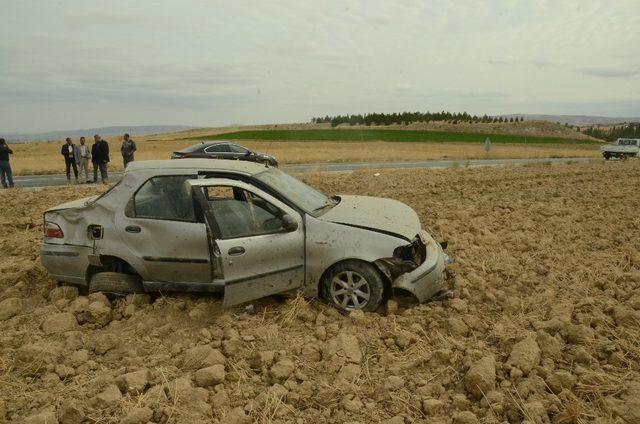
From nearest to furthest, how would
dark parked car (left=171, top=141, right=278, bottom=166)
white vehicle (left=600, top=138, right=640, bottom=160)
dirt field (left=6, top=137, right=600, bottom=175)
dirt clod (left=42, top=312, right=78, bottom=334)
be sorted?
dirt clod (left=42, top=312, right=78, bottom=334) → dark parked car (left=171, top=141, right=278, bottom=166) → white vehicle (left=600, top=138, right=640, bottom=160) → dirt field (left=6, top=137, right=600, bottom=175)

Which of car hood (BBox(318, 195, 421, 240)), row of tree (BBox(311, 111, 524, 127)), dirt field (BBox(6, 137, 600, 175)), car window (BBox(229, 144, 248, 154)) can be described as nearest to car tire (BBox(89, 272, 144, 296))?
car hood (BBox(318, 195, 421, 240))

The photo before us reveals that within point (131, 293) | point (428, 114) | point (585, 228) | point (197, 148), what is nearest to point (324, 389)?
point (131, 293)

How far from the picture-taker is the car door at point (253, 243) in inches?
201

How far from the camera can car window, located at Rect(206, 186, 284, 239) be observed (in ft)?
17.4

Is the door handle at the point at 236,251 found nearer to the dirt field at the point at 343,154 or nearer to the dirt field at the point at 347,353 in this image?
the dirt field at the point at 347,353

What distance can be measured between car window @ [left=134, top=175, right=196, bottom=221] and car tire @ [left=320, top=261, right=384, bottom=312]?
1699 mm

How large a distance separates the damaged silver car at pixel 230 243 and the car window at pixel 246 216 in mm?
11

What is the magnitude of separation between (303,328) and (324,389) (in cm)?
112

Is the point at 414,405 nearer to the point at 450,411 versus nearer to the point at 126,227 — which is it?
the point at 450,411

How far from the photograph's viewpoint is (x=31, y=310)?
5645 mm

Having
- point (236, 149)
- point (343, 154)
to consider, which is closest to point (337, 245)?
point (236, 149)

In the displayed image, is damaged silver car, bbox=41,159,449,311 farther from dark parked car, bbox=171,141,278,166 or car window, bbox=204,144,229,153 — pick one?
car window, bbox=204,144,229,153

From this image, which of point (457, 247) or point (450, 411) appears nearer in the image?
point (450, 411)

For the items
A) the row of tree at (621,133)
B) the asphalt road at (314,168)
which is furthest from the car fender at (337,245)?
the row of tree at (621,133)
